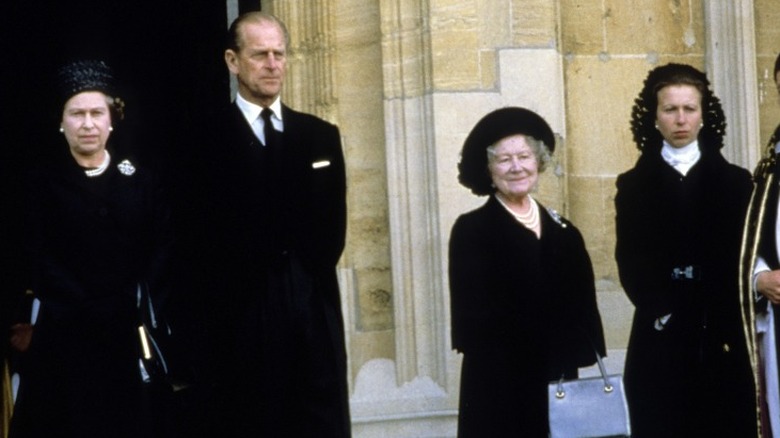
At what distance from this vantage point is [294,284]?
25.8ft

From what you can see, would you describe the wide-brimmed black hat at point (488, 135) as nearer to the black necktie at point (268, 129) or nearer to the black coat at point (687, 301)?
the black coat at point (687, 301)

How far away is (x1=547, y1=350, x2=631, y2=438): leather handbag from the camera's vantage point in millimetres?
7922

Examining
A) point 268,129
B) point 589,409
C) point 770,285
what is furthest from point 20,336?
point 770,285

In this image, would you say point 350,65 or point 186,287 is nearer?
point 186,287

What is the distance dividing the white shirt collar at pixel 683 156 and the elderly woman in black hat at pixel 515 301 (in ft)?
2.15

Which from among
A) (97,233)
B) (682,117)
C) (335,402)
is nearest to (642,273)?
(682,117)

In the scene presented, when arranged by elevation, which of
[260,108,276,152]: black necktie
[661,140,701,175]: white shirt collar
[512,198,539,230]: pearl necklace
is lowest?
[512,198,539,230]: pearl necklace

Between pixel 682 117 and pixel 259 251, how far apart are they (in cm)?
193

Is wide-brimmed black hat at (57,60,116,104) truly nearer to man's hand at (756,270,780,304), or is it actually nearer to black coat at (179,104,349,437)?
black coat at (179,104,349,437)

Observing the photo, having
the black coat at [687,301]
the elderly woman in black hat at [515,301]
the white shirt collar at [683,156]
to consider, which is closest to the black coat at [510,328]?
the elderly woman in black hat at [515,301]

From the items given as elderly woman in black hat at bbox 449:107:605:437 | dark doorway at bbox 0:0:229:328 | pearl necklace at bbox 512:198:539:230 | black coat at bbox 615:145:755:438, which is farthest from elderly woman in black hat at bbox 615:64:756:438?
dark doorway at bbox 0:0:229:328

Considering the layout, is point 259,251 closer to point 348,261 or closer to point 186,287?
point 186,287

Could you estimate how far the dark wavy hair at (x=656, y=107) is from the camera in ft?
28.9

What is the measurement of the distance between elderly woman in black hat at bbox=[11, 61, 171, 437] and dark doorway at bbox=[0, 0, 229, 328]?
8.68 ft
